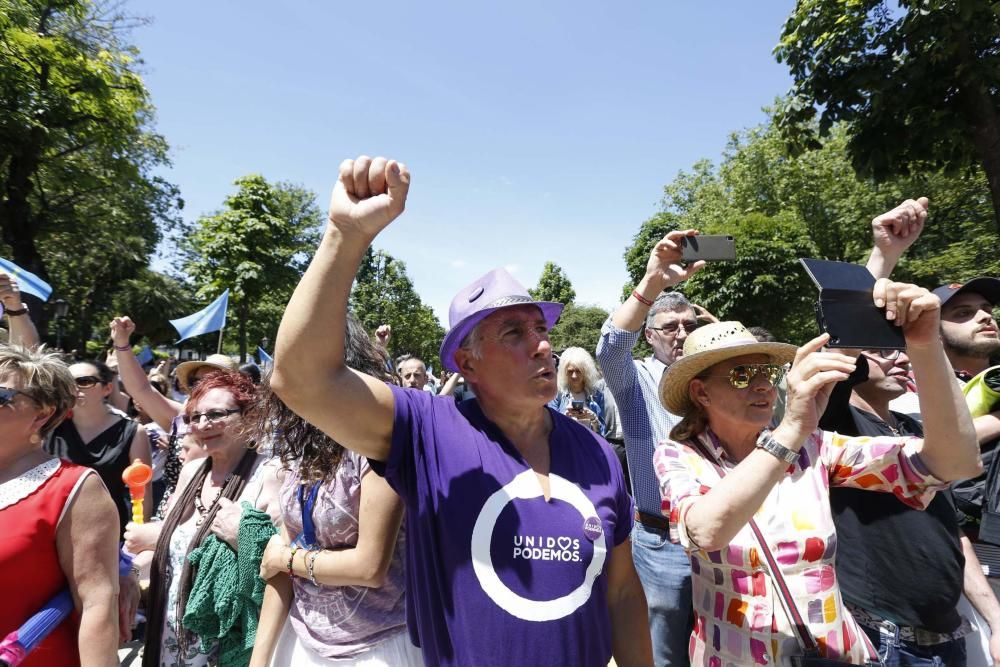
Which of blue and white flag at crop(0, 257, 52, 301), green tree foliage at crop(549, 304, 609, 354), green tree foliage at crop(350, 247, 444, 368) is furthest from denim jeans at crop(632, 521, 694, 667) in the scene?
green tree foliage at crop(549, 304, 609, 354)

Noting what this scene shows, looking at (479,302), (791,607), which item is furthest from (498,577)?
(791,607)

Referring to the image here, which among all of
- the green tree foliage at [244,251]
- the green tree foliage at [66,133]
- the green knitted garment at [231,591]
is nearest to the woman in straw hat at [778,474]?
the green knitted garment at [231,591]

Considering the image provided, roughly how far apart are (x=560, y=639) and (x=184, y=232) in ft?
115

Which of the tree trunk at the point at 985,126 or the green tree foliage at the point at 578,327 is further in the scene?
the green tree foliage at the point at 578,327

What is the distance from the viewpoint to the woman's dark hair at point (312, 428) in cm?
203

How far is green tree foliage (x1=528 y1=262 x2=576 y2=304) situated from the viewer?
5456 cm

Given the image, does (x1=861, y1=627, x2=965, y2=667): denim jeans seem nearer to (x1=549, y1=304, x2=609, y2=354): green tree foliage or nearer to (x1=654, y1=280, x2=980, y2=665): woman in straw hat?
(x1=654, y1=280, x2=980, y2=665): woman in straw hat

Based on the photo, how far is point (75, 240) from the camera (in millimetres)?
20359

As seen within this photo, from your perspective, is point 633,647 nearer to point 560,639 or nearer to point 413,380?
point 560,639

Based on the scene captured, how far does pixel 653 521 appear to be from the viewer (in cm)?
280

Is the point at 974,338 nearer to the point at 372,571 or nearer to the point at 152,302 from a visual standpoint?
the point at 372,571

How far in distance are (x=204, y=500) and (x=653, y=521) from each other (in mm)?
2185

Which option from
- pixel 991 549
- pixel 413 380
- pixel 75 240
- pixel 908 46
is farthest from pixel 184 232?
pixel 991 549

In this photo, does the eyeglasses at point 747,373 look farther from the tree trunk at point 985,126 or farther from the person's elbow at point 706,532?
the tree trunk at point 985,126
